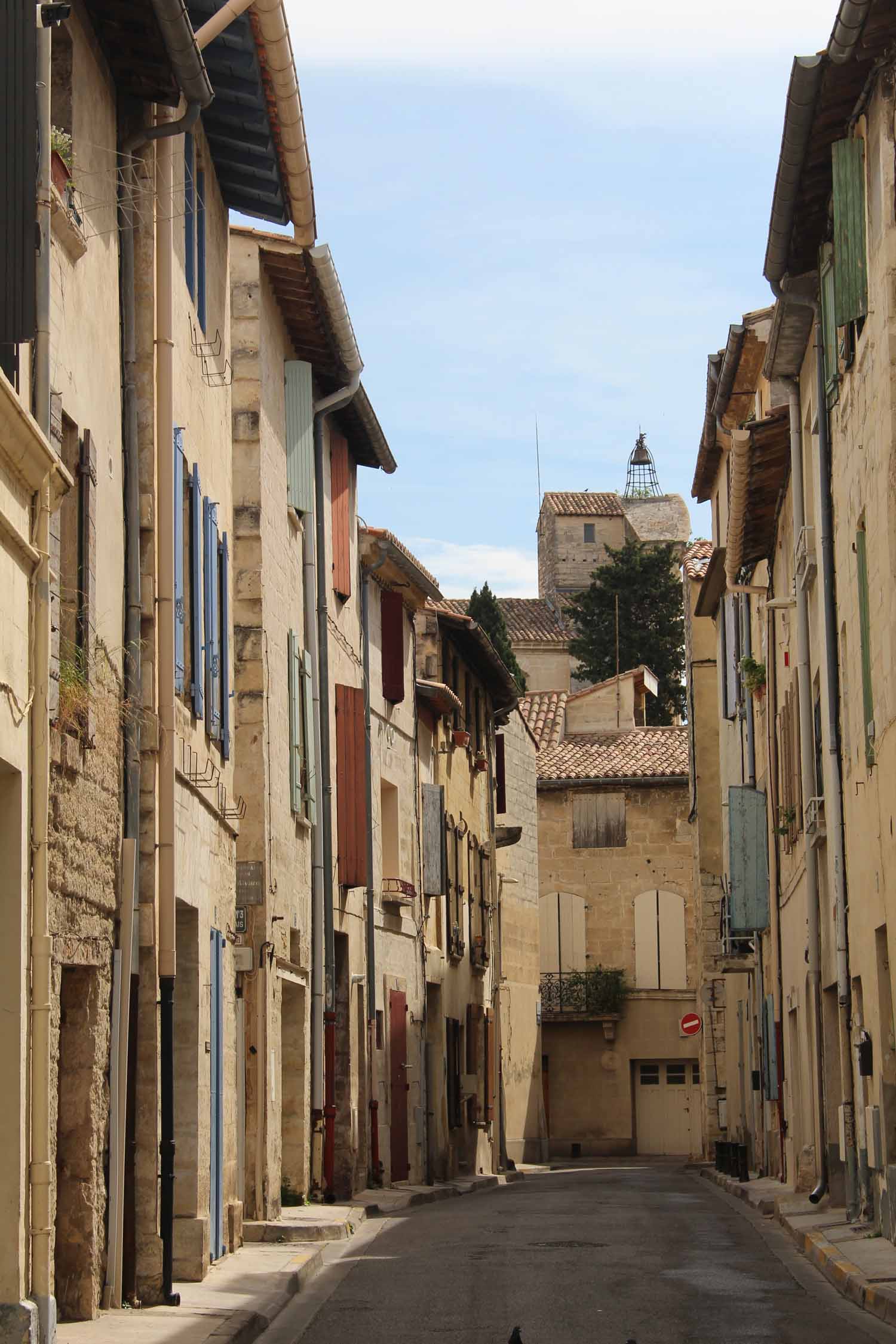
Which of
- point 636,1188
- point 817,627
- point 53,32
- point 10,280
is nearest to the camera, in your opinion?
point 10,280

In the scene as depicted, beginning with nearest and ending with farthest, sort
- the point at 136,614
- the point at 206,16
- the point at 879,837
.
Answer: the point at 136,614 → the point at 206,16 → the point at 879,837

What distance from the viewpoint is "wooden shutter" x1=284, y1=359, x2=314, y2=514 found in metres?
18.7

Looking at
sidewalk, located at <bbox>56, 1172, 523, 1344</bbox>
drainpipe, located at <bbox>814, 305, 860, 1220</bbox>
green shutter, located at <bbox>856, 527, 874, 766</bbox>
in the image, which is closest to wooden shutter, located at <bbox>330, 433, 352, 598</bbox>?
drainpipe, located at <bbox>814, 305, 860, 1220</bbox>

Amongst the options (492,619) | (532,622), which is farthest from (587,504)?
(492,619)

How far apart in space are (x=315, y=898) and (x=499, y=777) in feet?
62.1

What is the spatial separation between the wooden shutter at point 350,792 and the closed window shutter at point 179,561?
844 centimetres

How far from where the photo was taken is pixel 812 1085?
1961cm

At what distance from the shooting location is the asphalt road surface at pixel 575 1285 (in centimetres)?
971

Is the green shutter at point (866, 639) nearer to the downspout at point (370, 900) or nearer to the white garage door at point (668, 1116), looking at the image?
the downspout at point (370, 900)

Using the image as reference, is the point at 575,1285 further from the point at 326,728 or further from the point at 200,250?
the point at 326,728

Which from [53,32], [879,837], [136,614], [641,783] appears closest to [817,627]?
[879,837]

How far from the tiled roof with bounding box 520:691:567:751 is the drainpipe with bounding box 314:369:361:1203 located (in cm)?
2813

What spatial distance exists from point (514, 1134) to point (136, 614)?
28798mm

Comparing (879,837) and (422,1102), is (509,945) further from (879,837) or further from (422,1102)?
(879,837)
